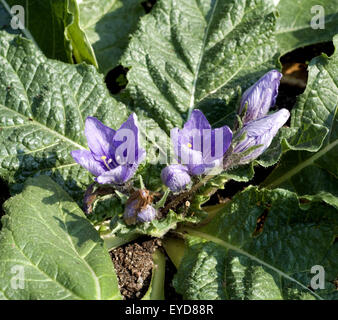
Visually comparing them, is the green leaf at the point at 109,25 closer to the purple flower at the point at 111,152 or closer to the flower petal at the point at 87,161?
the purple flower at the point at 111,152

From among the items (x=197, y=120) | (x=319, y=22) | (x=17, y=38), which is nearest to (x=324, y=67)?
(x=319, y=22)

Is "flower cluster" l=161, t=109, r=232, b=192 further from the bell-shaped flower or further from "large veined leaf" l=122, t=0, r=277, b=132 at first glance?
"large veined leaf" l=122, t=0, r=277, b=132

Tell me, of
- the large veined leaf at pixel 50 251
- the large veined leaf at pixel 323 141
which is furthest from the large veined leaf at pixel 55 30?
the large veined leaf at pixel 323 141
